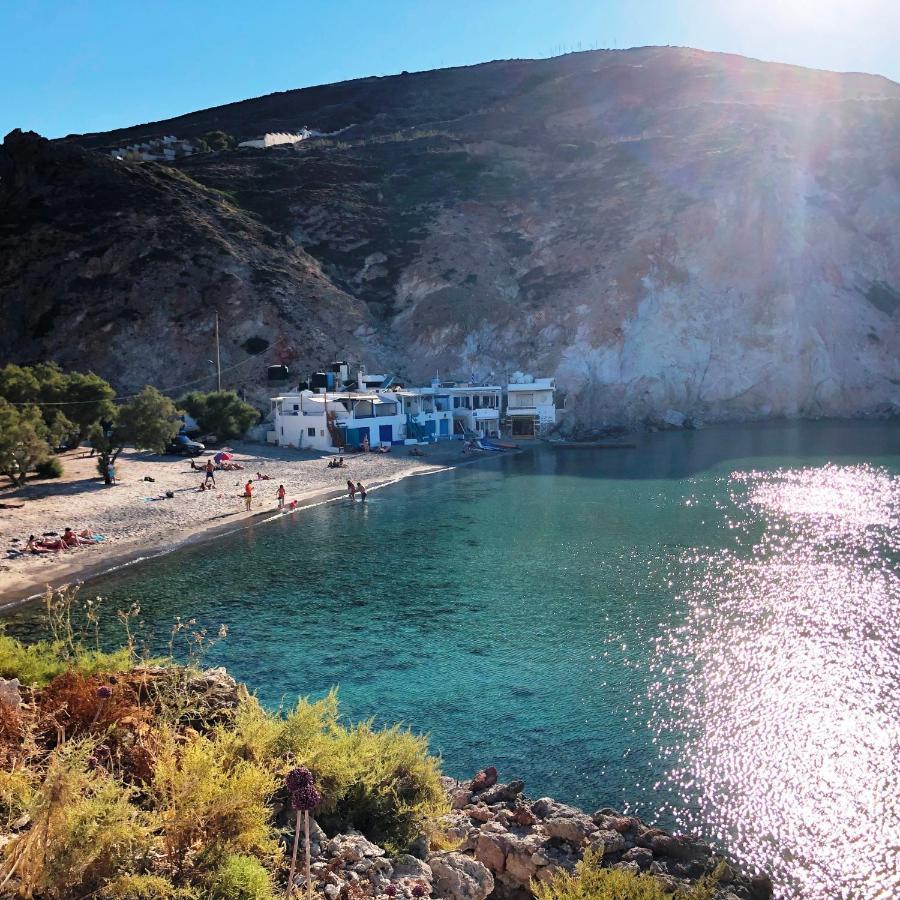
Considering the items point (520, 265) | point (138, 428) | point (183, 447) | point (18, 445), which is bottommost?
point (183, 447)

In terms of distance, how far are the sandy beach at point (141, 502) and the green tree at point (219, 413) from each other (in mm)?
2546

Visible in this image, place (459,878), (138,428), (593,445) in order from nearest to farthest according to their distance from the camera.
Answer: (459,878), (138,428), (593,445)

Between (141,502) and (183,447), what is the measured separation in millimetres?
14943

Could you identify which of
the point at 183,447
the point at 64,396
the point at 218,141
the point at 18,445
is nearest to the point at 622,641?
the point at 18,445

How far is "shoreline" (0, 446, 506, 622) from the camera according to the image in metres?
24.2

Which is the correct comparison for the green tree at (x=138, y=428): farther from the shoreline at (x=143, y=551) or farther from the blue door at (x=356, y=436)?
the blue door at (x=356, y=436)

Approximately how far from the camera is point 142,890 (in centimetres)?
587

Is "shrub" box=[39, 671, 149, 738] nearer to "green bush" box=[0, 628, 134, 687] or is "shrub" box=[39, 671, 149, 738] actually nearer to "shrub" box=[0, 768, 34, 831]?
"shrub" box=[0, 768, 34, 831]

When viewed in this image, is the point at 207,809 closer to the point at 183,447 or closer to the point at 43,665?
the point at 43,665

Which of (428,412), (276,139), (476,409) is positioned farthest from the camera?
(276,139)

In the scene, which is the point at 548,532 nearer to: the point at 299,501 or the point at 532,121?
the point at 299,501

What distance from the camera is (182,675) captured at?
1072 centimetres

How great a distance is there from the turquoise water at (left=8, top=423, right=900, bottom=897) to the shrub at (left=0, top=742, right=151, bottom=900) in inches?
361

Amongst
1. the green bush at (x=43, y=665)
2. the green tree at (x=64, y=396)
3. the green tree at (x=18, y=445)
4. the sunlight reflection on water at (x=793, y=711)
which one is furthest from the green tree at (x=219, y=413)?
the green bush at (x=43, y=665)
